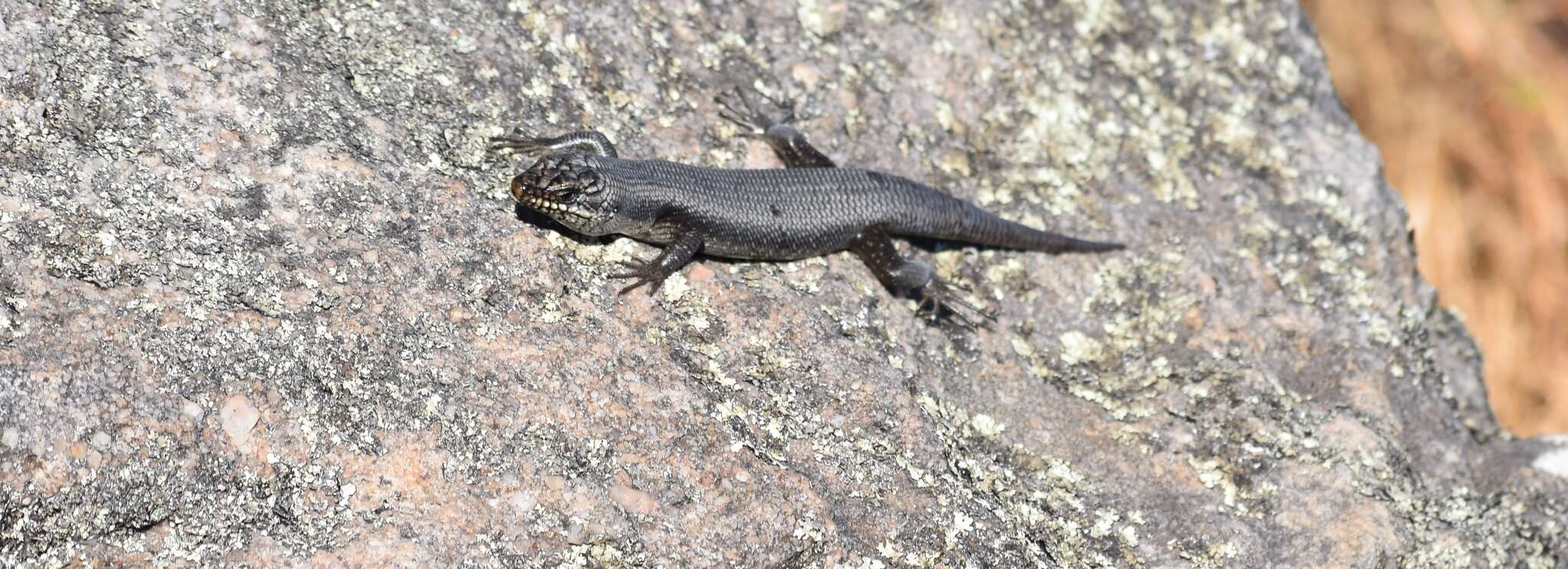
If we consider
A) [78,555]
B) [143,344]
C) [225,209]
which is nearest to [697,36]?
[225,209]

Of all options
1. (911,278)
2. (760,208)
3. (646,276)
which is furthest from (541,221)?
(911,278)

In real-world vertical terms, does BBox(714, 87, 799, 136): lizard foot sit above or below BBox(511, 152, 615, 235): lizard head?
above

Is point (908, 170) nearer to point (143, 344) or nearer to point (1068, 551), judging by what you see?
point (1068, 551)

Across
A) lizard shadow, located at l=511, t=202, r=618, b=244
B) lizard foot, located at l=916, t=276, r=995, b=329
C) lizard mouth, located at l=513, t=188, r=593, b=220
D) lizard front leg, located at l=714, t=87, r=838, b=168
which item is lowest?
lizard shadow, located at l=511, t=202, r=618, b=244

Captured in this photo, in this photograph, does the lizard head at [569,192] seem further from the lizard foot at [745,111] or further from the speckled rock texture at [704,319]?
the lizard foot at [745,111]

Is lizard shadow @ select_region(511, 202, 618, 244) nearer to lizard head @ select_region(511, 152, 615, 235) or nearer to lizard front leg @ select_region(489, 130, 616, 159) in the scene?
lizard head @ select_region(511, 152, 615, 235)

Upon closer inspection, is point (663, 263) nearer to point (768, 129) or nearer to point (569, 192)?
point (569, 192)

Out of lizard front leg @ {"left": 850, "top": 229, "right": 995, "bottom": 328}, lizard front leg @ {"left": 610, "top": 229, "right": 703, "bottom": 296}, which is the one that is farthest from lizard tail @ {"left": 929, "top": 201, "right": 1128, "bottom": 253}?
lizard front leg @ {"left": 610, "top": 229, "right": 703, "bottom": 296}

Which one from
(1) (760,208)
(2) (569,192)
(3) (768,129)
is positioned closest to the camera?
(2) (569,192)
